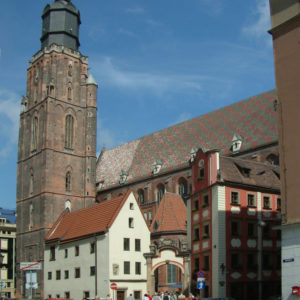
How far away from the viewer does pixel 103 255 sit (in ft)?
160

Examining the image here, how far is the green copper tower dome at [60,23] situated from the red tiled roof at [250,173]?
139 feet

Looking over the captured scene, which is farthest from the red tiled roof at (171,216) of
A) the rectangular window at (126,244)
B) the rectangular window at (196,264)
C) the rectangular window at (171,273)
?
the rectangular window at (196,264)

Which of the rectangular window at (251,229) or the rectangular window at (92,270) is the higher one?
the rectangular window at (251,229)

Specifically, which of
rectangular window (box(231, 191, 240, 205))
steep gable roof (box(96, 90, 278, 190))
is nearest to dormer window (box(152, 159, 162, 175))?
steep gable roof (box(96, 90, 278, 190))

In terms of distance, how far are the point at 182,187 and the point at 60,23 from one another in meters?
30.7

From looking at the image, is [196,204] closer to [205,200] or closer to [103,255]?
[205,200]

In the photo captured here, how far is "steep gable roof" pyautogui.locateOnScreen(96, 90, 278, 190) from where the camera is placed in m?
63.9

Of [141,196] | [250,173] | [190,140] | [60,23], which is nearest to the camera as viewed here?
[250,173]

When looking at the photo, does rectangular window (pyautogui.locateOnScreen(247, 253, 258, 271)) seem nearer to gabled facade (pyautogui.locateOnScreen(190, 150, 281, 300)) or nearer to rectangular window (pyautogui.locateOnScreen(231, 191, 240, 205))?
gabled facade (pyautogui.locateOnScreen(190, 150, 281, 300))

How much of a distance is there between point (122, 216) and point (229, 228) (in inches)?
442

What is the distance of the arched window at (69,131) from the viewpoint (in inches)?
→ 3095

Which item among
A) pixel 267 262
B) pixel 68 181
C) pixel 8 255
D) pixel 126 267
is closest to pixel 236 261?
pixel 267 262

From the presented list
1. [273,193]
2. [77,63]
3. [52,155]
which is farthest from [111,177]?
[273,193]

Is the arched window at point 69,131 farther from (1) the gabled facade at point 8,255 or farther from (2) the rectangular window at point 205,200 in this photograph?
(2) the rectangular window at point 205,200
